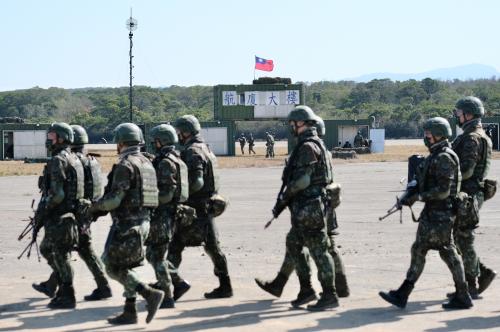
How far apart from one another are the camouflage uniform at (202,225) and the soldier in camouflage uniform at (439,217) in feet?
6.07

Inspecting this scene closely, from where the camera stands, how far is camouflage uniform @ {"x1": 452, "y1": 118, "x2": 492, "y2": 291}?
10.4m

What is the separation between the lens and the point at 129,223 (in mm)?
9430

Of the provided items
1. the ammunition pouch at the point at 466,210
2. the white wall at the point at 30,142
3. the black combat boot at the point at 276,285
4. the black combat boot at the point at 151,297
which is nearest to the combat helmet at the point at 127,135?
the black combat boot at the point at 151,297

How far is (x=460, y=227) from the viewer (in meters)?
10.4

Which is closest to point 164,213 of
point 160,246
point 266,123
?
point 160,246

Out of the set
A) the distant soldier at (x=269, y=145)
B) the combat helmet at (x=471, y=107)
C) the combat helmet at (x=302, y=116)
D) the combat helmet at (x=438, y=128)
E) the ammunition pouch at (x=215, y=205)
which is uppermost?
the combat helmet at (x=471, y=107)

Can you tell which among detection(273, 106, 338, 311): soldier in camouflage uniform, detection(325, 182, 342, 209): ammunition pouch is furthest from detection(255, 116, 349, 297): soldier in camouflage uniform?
detection(273, 106, 338, 311): soldier in camouflage uniform

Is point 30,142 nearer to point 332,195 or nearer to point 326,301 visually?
point 332,195

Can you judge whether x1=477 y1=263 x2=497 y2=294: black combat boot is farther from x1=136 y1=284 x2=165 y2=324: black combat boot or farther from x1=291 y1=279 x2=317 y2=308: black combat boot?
x1=136 y1=284 x2=165 y2=324: black combat boot

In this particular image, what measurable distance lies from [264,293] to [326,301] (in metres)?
1.18

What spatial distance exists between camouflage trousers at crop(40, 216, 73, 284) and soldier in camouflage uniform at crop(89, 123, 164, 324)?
0.84 m

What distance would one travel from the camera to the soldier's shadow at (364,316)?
9.27 m

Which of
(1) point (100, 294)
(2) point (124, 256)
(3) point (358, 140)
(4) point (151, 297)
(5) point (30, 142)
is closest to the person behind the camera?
(4) point (151, 297)

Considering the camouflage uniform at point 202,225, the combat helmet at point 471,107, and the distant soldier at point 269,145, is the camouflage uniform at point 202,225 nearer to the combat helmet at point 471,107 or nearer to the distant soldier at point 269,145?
the combat helmet at point 471,107
